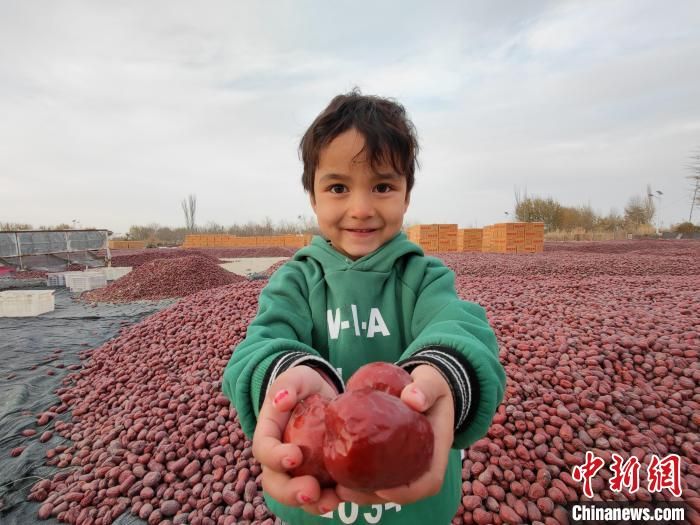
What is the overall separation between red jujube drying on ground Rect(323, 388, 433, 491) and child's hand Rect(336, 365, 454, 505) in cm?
3

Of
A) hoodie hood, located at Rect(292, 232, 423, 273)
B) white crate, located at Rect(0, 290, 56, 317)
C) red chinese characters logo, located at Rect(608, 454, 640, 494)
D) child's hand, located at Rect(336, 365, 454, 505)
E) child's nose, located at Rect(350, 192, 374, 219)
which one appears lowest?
red chinese characters logo, located at Rect(608, 454, 640, 494)

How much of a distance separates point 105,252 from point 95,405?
62.4 ft

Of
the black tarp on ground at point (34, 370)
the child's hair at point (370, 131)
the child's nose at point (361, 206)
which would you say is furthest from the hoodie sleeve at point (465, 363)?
the black tarp on ground at point (34, 370)

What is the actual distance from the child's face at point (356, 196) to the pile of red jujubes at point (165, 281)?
9241 millimetres

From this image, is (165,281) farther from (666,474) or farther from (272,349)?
(666,474)

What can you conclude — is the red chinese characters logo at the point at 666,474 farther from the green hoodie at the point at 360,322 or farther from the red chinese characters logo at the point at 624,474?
the green hoodie at the point at 360,322

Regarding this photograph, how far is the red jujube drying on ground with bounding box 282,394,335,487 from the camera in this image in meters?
0.78

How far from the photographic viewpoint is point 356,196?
132 cm

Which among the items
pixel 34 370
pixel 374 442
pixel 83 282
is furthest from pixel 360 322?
pixel 83 282

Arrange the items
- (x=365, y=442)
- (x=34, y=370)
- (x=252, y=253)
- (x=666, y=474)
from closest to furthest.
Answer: (x=365, y=442) → (x=666, y=474) → (x=34, y=370) → (x=252, y=253)

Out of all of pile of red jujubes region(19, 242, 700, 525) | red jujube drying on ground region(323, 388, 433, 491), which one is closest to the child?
red jujube drying on ground region(323, 388, 433, 491)

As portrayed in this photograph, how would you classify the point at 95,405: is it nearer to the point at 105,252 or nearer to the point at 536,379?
the point at 536,379

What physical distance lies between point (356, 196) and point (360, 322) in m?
0.46

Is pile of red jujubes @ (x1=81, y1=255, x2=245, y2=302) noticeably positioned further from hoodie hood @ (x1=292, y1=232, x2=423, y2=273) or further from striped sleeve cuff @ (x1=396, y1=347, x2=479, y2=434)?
striped sleeve cuff @ (x1=396, y1=347, x2=479, y2=434)
